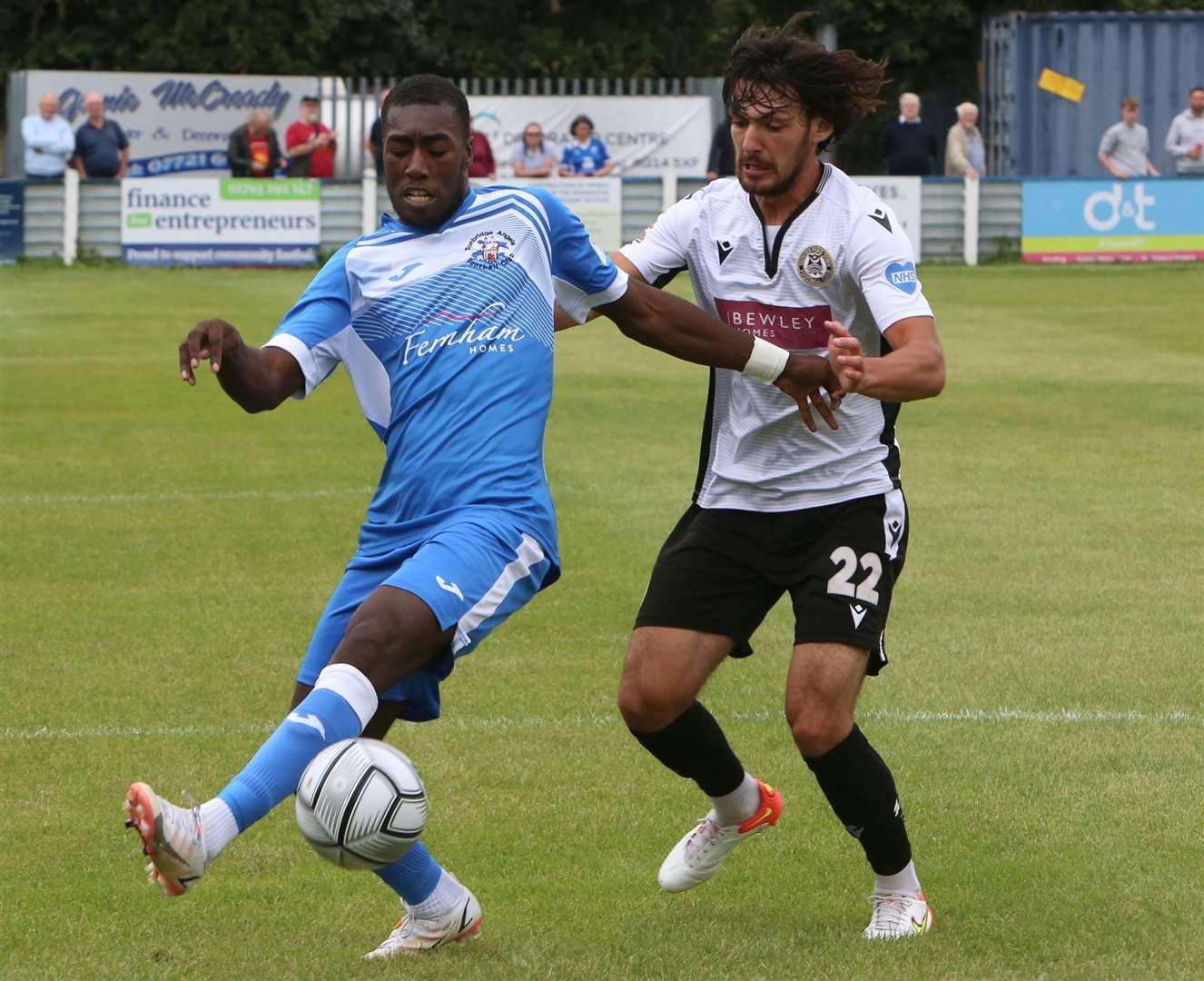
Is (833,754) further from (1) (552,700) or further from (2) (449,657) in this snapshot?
(1) (552,700)

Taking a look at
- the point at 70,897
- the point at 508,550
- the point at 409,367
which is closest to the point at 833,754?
the point at 508,550

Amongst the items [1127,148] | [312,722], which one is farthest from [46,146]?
[312,722]

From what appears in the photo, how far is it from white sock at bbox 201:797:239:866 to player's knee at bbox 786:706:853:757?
150cm

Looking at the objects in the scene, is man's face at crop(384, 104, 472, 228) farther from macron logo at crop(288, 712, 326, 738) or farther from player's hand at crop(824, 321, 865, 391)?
macron logo at crop(288, 712, 326, 738)

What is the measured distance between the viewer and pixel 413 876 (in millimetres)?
5027

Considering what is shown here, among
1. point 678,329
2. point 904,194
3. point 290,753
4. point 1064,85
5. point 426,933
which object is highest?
point 1064,85

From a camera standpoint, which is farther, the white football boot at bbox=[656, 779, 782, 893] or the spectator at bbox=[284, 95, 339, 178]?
the spectator at bbox=[284, 95, 339, 178]

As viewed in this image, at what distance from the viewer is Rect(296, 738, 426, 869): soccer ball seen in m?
4.35

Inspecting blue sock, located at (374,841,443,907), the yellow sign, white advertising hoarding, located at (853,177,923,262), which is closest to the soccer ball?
blue sock, located at (374,841,443,907)

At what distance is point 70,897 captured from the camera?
215 inches

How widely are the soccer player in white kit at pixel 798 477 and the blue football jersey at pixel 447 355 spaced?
55 cm

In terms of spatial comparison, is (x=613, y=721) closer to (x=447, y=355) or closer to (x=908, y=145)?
(x=447, y=355)

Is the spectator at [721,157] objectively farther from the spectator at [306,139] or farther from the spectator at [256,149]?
the spectator at [256,149]

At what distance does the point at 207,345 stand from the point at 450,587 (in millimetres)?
799
